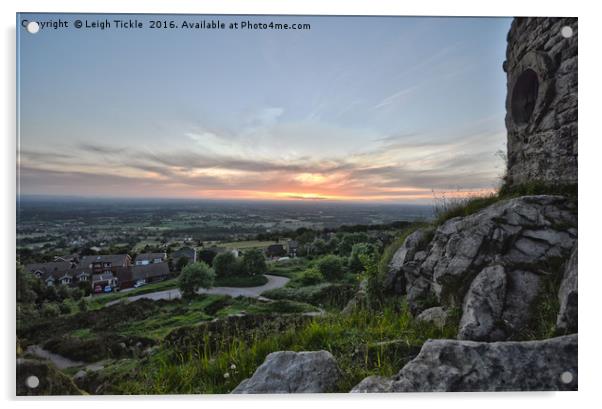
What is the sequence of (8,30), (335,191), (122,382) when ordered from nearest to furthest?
(122,382), (8,30), (335,191)

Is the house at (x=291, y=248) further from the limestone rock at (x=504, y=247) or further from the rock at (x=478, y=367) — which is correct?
the rock at (x=478, y=367)

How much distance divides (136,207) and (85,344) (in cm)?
171

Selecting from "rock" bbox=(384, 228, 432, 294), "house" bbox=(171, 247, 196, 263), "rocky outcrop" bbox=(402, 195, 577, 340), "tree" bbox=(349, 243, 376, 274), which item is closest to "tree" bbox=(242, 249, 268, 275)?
"house" bbox=(171, 247, 196, 263)

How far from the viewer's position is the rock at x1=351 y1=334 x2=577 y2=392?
300 centimetres

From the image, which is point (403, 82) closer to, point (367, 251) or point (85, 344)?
point (367, 251)

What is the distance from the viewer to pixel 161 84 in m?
3.80

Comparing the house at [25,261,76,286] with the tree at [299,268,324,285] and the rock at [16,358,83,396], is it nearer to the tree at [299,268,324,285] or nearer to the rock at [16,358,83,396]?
the rock at [16,358,83,396]

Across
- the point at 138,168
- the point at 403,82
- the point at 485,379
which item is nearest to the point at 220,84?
the point at 138,168

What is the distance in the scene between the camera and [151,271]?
3.74 metres

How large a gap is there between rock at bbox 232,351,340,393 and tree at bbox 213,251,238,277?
3.74ft

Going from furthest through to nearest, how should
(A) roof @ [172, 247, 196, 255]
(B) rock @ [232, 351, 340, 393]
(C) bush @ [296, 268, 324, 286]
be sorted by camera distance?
(C) bush @ [296, 268, 324, 286], (A) roof @ [172, 247, 196, 255], (B) rock @ [232, 351, 340, 393]

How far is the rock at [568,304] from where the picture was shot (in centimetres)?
321

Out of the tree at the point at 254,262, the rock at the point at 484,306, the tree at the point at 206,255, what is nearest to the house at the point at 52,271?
the tree at the point at 206,255

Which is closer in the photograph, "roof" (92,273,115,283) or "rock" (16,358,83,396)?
"rock" (16,358,83,396)
